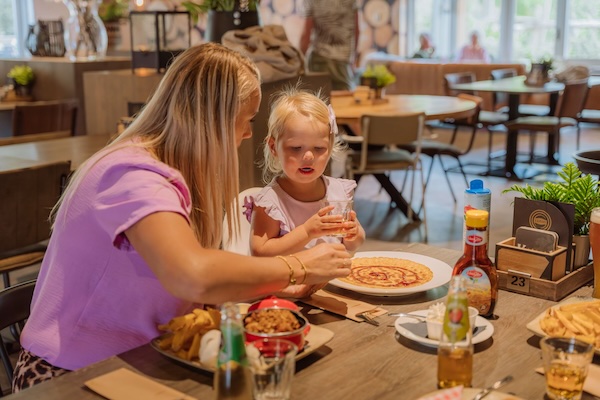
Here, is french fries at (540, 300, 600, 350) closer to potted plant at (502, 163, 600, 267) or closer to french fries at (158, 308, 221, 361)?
potted plant at (502, 163, 600, 267)

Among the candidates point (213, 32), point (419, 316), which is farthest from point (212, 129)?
point (213, 32)

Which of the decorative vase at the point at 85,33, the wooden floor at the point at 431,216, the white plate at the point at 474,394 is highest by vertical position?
the decorative vase at the point at 85,33

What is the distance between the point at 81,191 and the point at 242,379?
612mm

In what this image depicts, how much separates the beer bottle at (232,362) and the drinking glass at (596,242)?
0.97m

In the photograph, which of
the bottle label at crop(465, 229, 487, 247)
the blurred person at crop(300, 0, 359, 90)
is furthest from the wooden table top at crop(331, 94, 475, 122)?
the bottle label at crop(465, 229, 487, 247)

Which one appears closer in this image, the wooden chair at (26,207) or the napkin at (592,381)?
the napkin at (592,381)

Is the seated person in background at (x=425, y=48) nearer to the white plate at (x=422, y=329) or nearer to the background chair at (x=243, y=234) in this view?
the background chair at (x=243, y=234)

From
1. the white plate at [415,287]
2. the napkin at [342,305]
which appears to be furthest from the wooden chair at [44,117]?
the napkin at [342,305]

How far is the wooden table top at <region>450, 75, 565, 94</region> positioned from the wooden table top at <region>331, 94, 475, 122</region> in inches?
51.8

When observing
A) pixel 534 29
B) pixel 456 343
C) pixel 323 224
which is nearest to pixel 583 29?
pixel 534 29

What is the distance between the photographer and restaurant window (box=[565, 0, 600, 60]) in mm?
11875

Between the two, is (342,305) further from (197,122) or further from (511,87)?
(511,87)

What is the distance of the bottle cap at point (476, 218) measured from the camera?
1525 mm

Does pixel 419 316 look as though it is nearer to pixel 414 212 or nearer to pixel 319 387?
pixel 319 387
